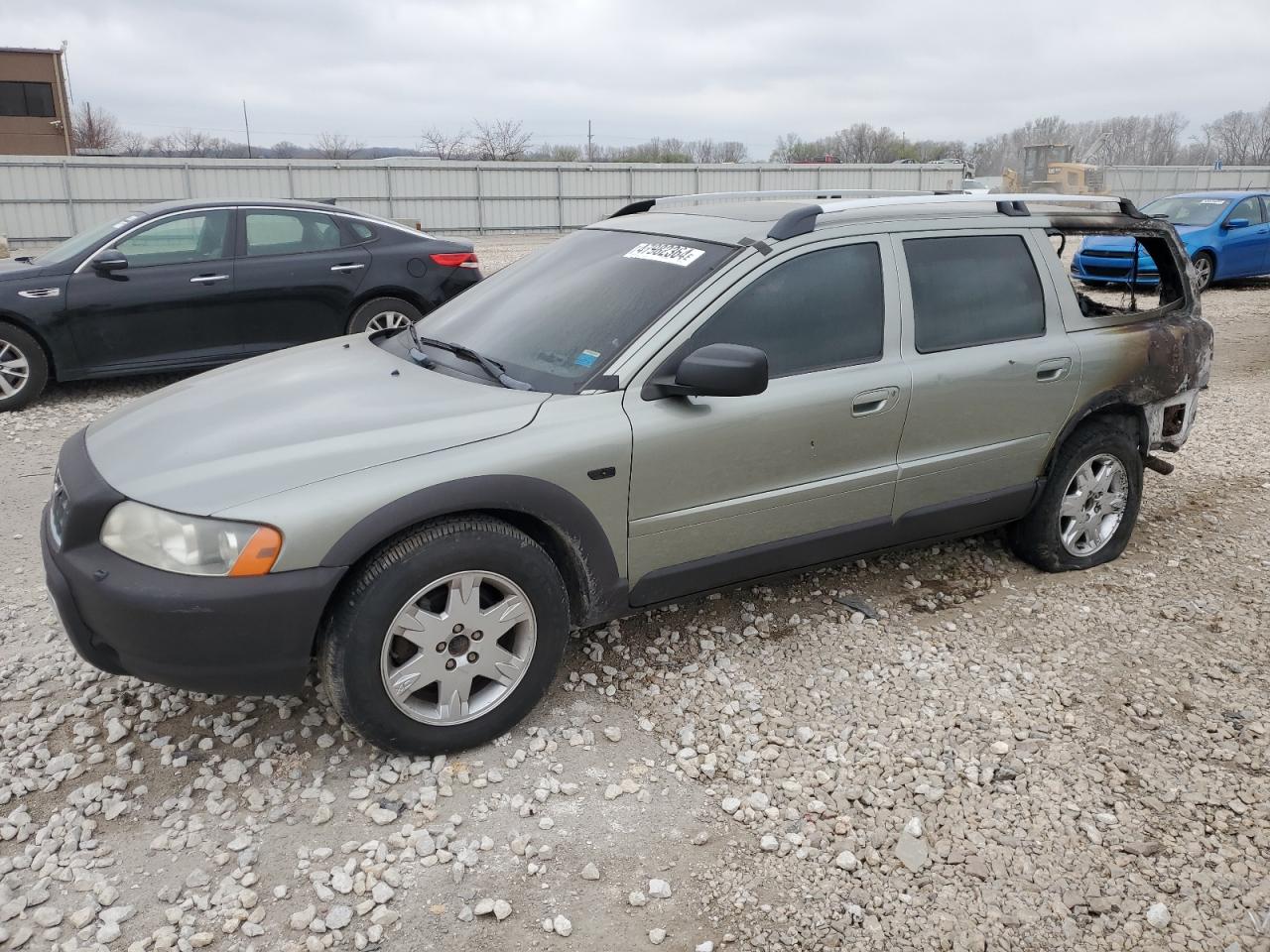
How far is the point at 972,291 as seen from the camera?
4.11 metres

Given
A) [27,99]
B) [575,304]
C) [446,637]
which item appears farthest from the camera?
[27,99]

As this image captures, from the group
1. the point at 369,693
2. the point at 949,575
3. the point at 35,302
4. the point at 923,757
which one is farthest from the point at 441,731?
the point at 35,302

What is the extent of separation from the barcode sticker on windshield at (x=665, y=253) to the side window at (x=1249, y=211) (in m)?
14.2

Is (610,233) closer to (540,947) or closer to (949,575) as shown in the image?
(949,575)

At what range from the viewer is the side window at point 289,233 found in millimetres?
8023

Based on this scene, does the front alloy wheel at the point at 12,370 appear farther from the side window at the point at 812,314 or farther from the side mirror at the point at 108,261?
the side window at the point at 812,314

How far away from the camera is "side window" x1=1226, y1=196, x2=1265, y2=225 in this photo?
14.7 metres

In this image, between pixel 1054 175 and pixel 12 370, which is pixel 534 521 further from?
pixel 1054 175

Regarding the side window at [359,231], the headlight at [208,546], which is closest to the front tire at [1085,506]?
the headlight at [208,546]

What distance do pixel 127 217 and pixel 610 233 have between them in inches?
218

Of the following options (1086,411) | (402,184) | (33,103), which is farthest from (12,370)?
(33,103)

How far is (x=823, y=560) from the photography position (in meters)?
3.92

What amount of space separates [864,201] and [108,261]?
238 inches

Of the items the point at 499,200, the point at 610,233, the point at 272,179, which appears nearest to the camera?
the point at 610,233
